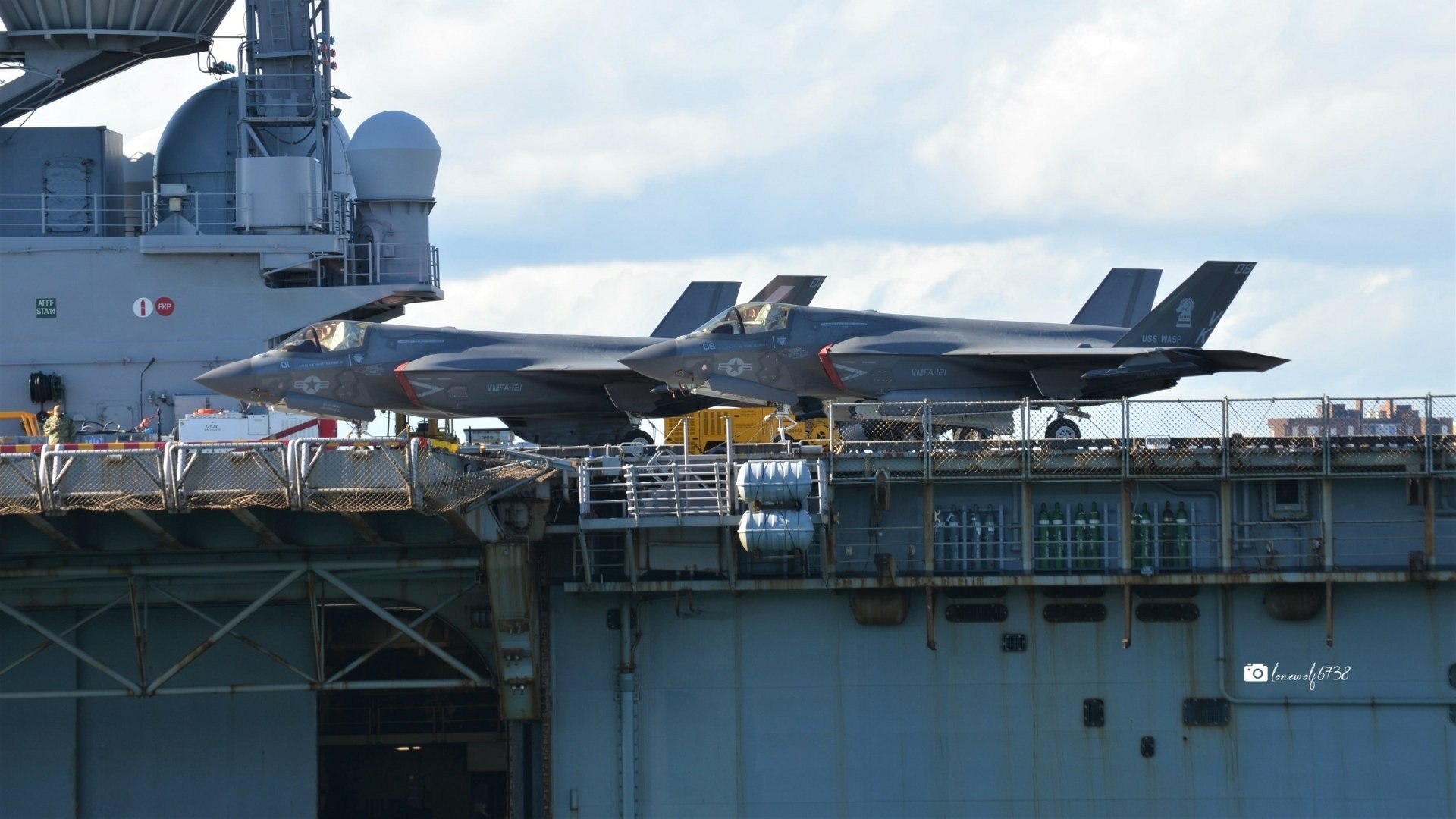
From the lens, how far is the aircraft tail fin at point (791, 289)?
134 feet

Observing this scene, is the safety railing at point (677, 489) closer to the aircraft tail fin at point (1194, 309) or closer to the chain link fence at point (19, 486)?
the chain link fence at point (19, 486)

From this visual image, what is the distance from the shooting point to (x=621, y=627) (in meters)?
25.9

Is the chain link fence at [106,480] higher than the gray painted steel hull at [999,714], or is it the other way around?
the chain link fence at [106,480]

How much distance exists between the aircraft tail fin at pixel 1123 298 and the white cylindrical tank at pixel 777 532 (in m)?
17.0

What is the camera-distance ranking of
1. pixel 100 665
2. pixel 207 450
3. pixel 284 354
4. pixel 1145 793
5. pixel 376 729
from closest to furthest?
1. pixel 207 450
2. pixel 100 665
3. pixel 1145 793
4. pixel 376 729
5. pixel 284 354

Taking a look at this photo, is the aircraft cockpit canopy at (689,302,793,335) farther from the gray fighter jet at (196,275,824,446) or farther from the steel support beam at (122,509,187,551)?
the steel support beam at (122,509,187,551)

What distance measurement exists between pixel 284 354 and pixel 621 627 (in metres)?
12.0

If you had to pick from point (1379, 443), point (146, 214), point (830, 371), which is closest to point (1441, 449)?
point (1379, 443)

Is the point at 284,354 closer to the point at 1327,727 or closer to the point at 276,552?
the point at 276,552

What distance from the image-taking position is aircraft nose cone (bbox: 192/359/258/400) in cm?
3375

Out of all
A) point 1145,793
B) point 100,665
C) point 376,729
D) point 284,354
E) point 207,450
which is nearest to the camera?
point 207,450

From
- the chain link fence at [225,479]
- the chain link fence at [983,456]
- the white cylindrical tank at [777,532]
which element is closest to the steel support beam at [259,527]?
the chain link fence at [225,479]

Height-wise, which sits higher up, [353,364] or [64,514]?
[353,364]

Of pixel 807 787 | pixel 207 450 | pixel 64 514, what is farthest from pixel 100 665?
pixel 807 787
